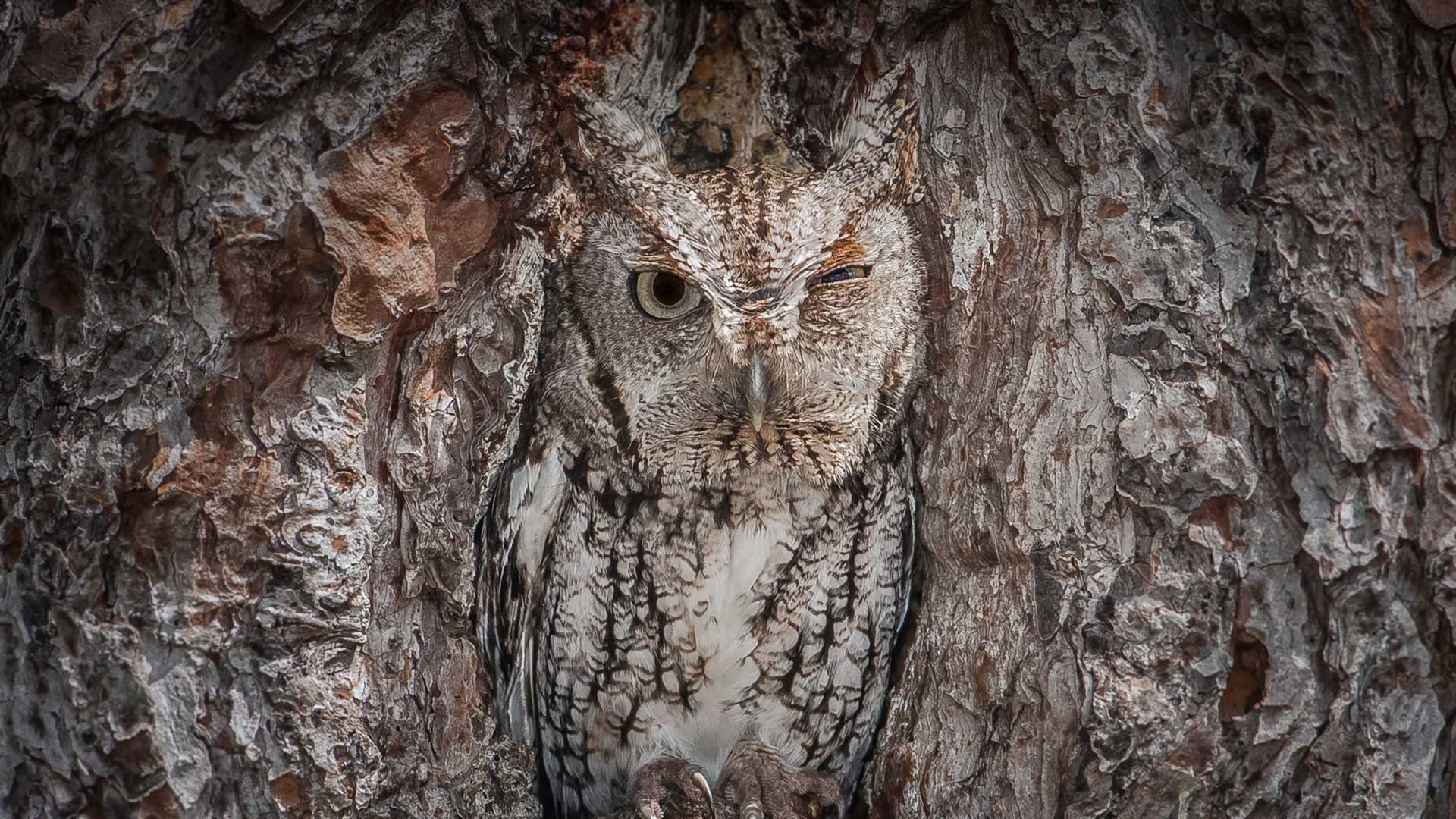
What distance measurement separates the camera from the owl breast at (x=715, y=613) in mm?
1976

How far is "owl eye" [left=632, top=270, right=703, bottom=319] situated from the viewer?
1834mm

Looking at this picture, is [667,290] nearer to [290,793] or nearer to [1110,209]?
[1110,209]

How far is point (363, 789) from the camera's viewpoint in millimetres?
1642

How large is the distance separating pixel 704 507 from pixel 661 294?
1.38ft

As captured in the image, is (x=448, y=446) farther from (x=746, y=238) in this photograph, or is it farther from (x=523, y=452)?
(x=746, y=238)

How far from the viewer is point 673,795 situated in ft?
6.38

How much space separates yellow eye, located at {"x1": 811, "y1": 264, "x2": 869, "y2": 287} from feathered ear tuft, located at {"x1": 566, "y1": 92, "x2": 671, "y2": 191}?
351mm

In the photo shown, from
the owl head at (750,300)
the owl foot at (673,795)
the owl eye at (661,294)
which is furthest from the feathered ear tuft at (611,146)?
the owl foot at (673,795)

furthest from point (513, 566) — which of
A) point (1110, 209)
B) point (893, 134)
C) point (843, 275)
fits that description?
point (1110, 209)

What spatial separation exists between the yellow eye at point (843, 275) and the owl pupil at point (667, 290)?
0.79ft

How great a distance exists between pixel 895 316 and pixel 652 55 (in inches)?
27.1

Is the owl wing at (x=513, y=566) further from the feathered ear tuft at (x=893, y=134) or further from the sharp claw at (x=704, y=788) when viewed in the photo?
the feathered ear tuft at (x=893, y=134)

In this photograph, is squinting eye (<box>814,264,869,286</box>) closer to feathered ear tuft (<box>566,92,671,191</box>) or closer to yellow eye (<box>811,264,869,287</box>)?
yellow eye (<box>811,264,869,287</box>)

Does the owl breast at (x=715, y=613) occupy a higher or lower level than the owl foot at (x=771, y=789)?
higher
